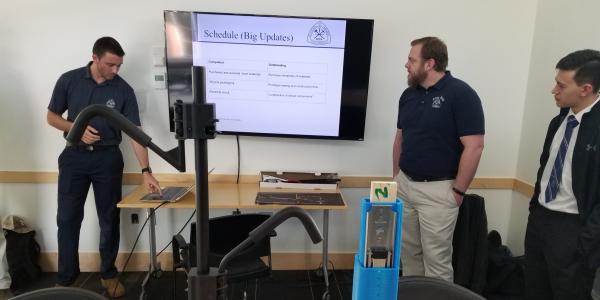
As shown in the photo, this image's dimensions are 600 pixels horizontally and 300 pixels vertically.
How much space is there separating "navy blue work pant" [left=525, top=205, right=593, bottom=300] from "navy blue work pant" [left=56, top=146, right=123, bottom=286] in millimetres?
2524

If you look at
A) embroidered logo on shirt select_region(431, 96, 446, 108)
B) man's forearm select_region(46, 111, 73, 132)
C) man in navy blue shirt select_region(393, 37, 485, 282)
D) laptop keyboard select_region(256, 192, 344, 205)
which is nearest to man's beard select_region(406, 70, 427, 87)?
man in navy blue shirt select_region(393, 37, 485, 282)

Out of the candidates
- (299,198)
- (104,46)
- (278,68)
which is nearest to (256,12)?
(278,68)

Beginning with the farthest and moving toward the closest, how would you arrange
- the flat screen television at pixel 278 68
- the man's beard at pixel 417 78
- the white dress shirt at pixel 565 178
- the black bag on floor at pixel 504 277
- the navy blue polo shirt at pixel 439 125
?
the black bag on floor at pixel 504 277
the flat screen television at pixel 278 68
the man's beard at pixel 417 78
the navy blue polo shirt at pixel 439 125
the white dress shirt at pixel 565 178

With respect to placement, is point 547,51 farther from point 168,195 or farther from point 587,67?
point 168,195

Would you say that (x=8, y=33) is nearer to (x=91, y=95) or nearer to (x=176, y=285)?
(x=91, y=95)

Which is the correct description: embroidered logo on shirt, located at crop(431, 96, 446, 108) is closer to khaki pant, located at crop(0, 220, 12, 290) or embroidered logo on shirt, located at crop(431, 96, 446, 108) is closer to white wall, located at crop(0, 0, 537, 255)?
white wall, located at crop(0, 0, 537, 255)

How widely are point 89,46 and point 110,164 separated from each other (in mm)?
857

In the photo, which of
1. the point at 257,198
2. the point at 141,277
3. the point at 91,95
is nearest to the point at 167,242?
the point at 141,277

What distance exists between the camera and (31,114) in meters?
2.69

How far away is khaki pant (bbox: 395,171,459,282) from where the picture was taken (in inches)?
87.0

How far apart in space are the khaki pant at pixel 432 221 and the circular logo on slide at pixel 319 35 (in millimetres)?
1028

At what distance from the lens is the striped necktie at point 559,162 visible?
1.87 metres

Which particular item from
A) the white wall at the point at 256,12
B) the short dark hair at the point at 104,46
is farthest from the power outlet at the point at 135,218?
the short dark hair at the point at 104,46

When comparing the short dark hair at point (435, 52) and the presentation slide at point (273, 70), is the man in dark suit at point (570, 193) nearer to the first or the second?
the short dark hair at point (435, 52)
